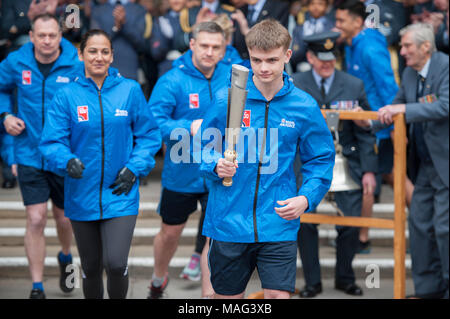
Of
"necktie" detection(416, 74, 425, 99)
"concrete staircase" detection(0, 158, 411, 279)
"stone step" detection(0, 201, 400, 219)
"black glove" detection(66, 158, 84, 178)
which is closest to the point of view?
"black glove" detection(66, 158, 84, 178)

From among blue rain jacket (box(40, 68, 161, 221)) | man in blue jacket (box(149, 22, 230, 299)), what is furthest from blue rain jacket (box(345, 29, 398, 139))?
blue rain jacket (box(40, 68, 161, 221))

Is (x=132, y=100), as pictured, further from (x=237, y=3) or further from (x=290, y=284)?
(x=237, y=3)

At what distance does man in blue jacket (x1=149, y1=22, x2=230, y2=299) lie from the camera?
19.1 ft

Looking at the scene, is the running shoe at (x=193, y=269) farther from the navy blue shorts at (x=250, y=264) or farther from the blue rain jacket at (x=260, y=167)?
the blue rain jacket at (x=260, y=167)

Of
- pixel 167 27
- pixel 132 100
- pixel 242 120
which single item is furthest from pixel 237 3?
pixel 242 120

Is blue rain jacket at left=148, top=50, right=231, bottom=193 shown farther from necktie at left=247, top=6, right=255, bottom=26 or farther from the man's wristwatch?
necktie at left=247, top=6, right=255, bottom=26

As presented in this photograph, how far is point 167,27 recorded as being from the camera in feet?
28.7

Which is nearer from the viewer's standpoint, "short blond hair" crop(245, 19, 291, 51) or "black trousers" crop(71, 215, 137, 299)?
"short blond hair" crop(245, 19, 291, 51)

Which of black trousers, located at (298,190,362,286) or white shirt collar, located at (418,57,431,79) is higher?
white shirt collar, located at (418,57,431,79)

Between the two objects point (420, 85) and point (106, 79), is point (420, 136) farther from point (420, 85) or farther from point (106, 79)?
point (106, 79)

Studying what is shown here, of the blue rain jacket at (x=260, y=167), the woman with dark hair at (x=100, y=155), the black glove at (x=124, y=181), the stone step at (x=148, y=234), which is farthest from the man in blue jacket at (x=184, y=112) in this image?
the blue rain jacket at (x=260, y=167)

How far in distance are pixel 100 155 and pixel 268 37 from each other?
5.08 feet

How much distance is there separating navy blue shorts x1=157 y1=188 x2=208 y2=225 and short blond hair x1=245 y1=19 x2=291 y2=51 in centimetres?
206

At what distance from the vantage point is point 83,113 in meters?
5.05
